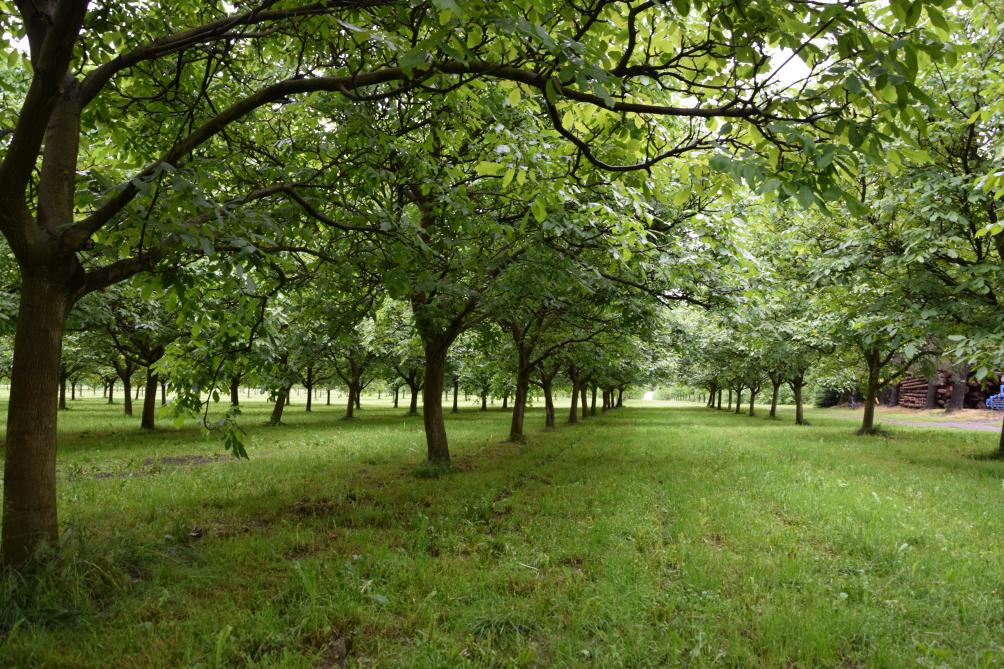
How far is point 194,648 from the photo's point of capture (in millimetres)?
4098

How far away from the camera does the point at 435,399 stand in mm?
12234

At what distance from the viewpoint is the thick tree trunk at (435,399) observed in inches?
477

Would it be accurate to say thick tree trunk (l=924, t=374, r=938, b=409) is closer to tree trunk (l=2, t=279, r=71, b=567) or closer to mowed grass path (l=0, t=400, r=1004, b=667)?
mowed grass path (l=0, t=400, r=1004, b=667)

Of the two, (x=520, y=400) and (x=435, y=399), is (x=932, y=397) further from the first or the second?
(x=435, y=399)

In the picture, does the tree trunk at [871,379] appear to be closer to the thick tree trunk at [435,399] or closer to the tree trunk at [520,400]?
the tree trunk at [520,400]

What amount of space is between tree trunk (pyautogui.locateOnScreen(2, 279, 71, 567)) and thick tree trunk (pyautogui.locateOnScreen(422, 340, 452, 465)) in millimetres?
7620

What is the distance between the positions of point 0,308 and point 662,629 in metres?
14.7

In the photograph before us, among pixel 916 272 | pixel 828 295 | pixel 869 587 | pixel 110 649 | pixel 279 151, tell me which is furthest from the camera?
pixel 828 295

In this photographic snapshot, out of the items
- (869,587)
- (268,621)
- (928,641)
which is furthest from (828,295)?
(268,621)

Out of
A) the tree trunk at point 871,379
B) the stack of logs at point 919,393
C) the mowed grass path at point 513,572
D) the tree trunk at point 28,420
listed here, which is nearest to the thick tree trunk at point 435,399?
the mowed grass path at point 513,572

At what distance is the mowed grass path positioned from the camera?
13.9 ft

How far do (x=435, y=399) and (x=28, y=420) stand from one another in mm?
7985

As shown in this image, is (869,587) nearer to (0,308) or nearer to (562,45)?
Result: (562,45)

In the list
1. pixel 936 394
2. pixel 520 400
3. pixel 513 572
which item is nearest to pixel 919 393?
pixel 936 394
